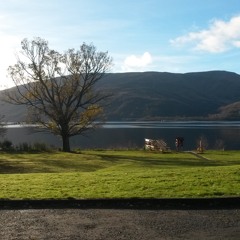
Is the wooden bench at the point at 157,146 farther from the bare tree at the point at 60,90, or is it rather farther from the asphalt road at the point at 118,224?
the asphalt road at the point at 118,224

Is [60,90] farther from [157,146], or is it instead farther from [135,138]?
[135,138]

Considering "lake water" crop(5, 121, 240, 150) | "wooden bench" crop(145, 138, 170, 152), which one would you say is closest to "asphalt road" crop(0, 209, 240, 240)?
"wooden bench" crop(145, 138, 170, 152)

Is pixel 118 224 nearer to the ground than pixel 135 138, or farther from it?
farther from it

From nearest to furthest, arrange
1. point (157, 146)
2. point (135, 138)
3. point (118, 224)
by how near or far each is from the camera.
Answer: point (118, 224) → point (157, 146) → point (135, 138)

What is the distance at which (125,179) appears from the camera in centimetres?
1407

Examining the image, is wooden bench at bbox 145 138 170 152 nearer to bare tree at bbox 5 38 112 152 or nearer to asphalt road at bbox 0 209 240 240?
bare tree at bbox 5 38 112 152

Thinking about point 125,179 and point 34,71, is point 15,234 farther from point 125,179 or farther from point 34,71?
point 34,71

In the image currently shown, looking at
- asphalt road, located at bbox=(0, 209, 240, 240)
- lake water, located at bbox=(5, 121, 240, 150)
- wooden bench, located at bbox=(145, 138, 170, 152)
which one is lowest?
lake water, located at bbox=(5, 121, 240, 150)

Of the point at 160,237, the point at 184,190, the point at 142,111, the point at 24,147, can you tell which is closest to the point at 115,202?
the point at 184,190

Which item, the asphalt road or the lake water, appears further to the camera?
the lake water

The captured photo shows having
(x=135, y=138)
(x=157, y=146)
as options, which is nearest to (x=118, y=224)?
(x=157, y=146)

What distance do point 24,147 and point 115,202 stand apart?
34.5 metres

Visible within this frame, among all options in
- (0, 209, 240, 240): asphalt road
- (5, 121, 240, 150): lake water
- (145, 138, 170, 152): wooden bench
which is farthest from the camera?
(5, 121, 240, 150): lake water

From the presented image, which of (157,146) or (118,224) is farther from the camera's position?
(157,146)
